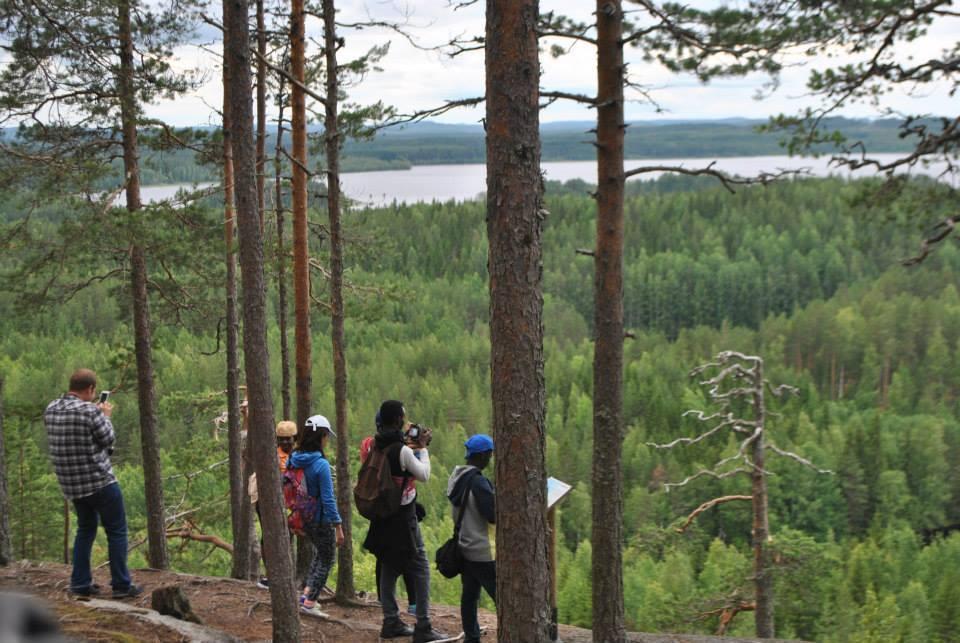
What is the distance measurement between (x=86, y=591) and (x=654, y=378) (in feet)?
200

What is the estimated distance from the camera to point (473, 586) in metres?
5.45

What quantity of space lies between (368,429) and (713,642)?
1858 inches

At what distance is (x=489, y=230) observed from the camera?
3.95 m

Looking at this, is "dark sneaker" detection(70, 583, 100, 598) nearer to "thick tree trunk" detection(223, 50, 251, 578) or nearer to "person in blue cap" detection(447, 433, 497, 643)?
"person in blue cap" detection(447, 433, 497, 643)

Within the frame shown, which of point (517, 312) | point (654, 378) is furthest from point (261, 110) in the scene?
point (654, 378)

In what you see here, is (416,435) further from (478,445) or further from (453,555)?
(453,555)

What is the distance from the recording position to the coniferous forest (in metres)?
10.8

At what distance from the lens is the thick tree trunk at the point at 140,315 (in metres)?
8.04

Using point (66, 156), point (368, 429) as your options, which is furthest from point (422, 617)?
point (368, 429)

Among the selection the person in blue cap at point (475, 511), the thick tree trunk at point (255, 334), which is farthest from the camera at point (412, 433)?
the thick tree trunk at point (255, 334)

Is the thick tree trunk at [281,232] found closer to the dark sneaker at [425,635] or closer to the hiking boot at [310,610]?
the hiking boot at [310,610]

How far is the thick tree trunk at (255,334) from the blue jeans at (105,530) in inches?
48.7

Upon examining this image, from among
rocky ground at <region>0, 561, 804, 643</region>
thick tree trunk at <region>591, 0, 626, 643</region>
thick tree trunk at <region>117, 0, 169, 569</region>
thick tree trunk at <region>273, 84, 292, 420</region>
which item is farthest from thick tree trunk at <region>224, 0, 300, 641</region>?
thick tree trunk at <region>273, 84, 292, 420</region>

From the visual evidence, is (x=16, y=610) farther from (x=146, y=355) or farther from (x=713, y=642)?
(x=146, y=355)
